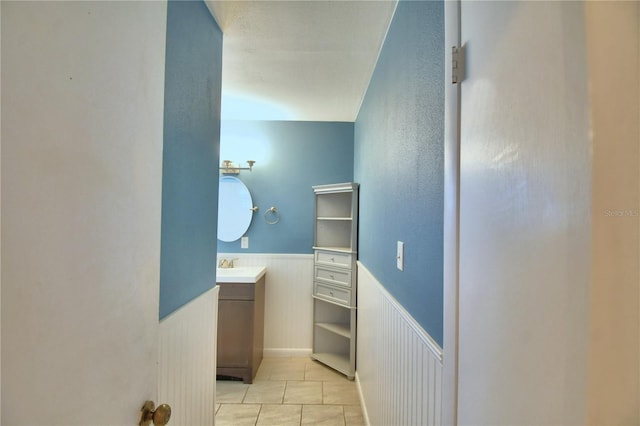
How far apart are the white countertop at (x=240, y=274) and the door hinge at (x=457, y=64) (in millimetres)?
2364

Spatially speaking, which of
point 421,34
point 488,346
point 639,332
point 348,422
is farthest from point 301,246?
point 639,332

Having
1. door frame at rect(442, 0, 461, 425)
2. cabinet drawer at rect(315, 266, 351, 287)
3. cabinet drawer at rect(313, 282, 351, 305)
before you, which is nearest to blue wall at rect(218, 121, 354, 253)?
cabinet drawer at rect(315, 266, 351, 287)

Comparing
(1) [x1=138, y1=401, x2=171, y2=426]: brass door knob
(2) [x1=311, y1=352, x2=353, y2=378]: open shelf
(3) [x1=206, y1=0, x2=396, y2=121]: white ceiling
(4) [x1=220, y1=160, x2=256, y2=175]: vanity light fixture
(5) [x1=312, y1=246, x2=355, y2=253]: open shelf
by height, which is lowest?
(2) [x1=311, y1=352, x2=353, y2=378]: open shelf

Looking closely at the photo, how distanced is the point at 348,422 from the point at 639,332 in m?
2.21

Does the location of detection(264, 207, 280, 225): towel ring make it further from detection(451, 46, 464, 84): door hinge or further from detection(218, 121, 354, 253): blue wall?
detection(451, 46, 464, 84): door hinge

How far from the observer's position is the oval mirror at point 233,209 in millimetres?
3299

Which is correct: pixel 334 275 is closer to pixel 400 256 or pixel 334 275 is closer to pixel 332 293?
pixel 332 293

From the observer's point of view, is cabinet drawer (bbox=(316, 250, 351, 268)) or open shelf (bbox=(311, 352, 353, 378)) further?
cabinet drawer (bbox=(316, 250, 351, 268))

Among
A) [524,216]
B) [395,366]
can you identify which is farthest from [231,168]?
[524,216]

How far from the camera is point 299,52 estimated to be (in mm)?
1953

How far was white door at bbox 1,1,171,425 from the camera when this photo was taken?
1.20ft

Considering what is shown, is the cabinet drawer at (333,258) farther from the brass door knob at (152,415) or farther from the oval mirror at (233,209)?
the brass door knob at (152,415)

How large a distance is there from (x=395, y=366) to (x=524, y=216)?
1.06 metres

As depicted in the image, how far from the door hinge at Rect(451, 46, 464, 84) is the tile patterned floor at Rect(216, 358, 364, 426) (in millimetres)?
2275
